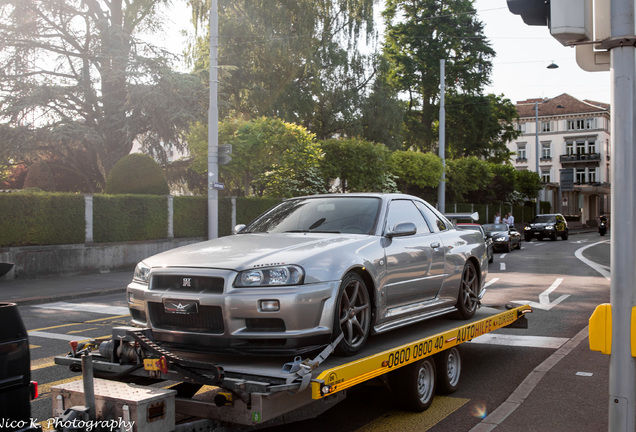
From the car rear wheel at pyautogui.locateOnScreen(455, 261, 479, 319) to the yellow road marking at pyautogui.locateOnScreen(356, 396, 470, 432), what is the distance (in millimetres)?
1442

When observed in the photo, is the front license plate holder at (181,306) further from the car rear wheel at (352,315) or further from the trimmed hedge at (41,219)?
the trimmed hedge at (41,219)

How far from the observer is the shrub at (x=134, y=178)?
73.8 ft

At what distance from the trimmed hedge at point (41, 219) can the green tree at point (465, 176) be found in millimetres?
32564

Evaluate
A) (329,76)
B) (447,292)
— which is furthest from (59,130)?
(447,292)

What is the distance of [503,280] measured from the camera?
16688 millimetres

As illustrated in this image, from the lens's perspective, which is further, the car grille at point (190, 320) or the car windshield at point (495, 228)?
the car windshield at point (495, 228)

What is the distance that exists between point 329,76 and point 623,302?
3595 cm

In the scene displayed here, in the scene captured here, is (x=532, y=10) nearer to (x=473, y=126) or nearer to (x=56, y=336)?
(x=56, y=336)

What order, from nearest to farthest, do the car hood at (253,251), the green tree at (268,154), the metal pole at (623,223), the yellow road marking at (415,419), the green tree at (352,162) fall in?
the metal pole at (623,223) < the car hood at (253,251) < the yellow road marking at (415,419) < the green tree at (268,154) < the green tree at (352,162)

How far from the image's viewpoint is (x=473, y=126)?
51688 millimetres

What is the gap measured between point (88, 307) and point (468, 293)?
796 cm

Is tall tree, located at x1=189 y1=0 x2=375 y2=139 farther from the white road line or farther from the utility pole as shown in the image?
the utility pole

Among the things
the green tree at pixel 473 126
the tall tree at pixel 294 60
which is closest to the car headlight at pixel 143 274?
the tall tree at pixel 294 60

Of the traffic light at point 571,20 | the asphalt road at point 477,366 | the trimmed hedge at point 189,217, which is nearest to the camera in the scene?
the traffic light at point 571,20
